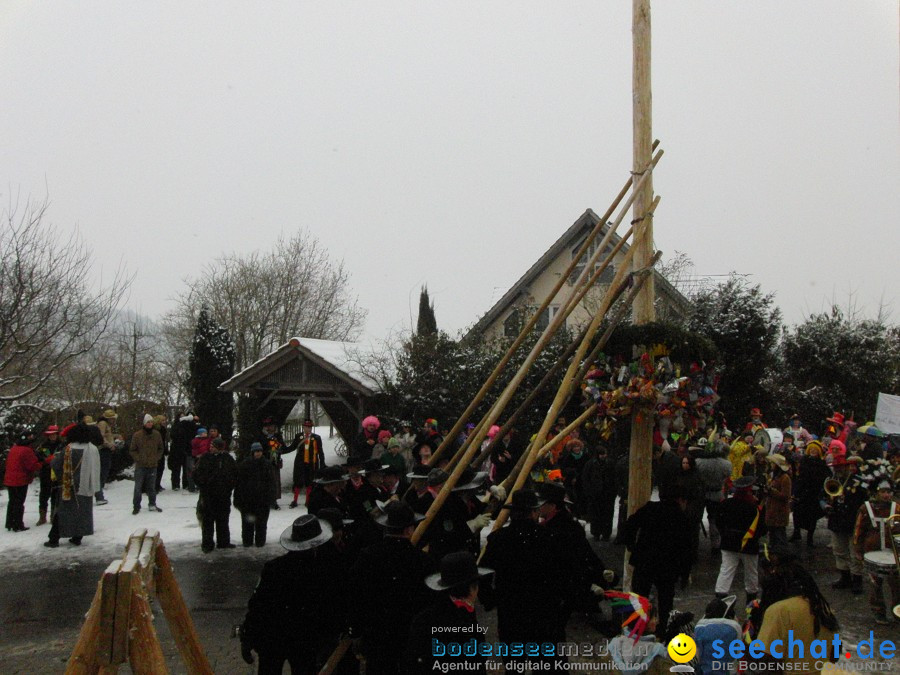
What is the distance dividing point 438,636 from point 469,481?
3253 mm

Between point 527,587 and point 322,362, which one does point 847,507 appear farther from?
point 322,362

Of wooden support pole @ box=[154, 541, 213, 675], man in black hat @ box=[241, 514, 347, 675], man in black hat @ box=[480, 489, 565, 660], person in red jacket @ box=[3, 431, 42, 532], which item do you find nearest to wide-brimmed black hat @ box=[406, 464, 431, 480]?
man in black hat @ box=[480, 489, 565, 660]

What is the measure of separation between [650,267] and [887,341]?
18.2 meters

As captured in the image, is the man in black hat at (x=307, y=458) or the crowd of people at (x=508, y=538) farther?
the man in black hat at (x=307, y=458)

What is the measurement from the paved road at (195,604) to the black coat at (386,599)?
2.12m

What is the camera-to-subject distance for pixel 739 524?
27.4 ft

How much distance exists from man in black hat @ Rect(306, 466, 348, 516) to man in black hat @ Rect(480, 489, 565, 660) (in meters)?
2.27

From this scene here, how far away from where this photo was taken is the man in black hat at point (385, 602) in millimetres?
5152

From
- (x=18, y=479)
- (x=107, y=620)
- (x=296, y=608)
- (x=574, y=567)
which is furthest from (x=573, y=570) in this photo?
(x=18, y=479)

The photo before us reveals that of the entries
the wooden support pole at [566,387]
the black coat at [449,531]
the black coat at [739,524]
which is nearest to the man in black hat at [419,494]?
the black coat at [449,531]

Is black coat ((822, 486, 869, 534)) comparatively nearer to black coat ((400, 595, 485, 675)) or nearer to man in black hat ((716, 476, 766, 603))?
man in black hat ((716, 476, 766, 603))

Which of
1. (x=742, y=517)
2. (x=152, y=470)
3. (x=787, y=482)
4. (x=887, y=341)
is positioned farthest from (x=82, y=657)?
(x=887, y=341)

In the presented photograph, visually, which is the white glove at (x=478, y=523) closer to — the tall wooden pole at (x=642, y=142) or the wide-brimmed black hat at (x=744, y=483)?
the tall wooden pole at (x=642, y=142)

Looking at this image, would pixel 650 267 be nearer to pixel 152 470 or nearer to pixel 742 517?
pixel 742 517
